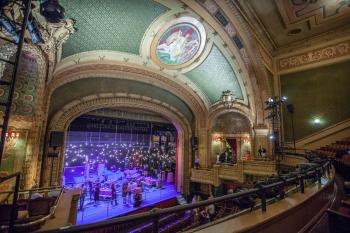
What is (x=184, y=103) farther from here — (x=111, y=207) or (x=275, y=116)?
(x=111, y=207)

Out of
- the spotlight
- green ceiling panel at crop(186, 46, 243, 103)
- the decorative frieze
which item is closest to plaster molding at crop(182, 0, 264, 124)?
green ceiling panel at crop(186, 46, 243, 103)

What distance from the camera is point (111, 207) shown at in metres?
10.9

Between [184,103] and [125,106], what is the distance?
4.74 metres

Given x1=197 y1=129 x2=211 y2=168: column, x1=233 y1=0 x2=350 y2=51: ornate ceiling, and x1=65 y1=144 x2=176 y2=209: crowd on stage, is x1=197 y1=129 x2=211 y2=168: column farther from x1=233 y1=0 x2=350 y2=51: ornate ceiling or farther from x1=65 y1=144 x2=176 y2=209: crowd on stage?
x1=233 y1=0 x2=350 y2=51: ornate ceiling

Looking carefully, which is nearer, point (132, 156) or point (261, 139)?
point (261, 139)

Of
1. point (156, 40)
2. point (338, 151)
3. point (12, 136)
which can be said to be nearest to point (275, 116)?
point (338, 151)

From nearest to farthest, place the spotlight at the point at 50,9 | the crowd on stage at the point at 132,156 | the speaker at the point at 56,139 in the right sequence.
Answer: the spotlight at the point at 50,9, the speaker at the point at 56,139, the crowd on stage at the point at 132,156

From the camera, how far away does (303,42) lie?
12.2 meters

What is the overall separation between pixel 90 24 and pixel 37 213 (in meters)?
6.17

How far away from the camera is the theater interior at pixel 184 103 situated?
4.53 metres

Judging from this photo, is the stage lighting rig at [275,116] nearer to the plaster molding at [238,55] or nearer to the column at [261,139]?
the column at [261,139]

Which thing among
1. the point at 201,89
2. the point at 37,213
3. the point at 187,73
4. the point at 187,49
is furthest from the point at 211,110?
the point at 37,213

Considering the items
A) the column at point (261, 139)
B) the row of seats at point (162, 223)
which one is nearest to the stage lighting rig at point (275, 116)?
the column at point (261, 139)

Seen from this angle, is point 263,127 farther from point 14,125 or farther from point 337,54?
point 14,125
